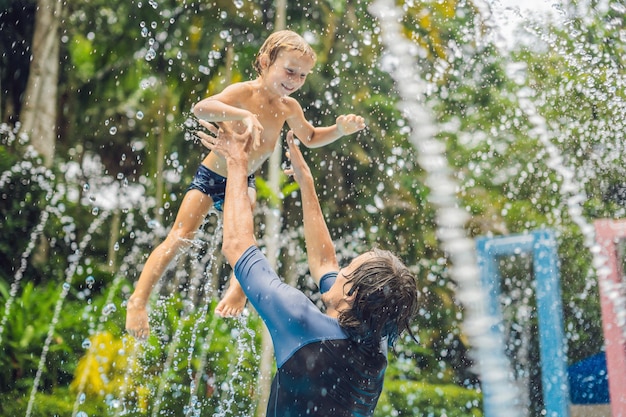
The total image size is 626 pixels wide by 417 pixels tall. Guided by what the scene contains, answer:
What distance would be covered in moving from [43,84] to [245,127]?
6731 mm

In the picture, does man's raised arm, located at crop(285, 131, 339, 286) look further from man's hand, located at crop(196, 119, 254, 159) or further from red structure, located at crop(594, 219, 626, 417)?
red structure, located at crop(594, 219, 626, 417)

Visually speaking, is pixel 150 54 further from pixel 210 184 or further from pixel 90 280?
pixel 210 184

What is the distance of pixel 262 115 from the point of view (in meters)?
2.57

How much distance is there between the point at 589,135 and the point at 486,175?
1.65m

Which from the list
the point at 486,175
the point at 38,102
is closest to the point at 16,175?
the point at 38,102

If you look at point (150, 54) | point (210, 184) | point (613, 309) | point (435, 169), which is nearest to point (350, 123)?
point (210, 184)

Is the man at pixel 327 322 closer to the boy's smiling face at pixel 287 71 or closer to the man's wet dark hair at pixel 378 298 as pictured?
the man's wet dark hair at pixel 378 298

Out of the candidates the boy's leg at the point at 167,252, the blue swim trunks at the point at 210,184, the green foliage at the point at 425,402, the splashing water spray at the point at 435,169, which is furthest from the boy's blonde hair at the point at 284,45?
the splashing water spray at the point at 435,169

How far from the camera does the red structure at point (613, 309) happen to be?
12.3 ft

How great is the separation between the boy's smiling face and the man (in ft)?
2.04

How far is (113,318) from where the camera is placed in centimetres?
639

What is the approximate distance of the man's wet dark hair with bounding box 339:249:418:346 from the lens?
1.79 metres

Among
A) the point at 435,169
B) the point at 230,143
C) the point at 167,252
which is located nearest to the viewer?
the point at 230,143

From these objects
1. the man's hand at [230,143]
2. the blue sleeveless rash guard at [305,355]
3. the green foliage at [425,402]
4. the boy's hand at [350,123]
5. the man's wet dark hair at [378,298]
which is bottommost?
the blue sleeveless rash guard at [305,355]
